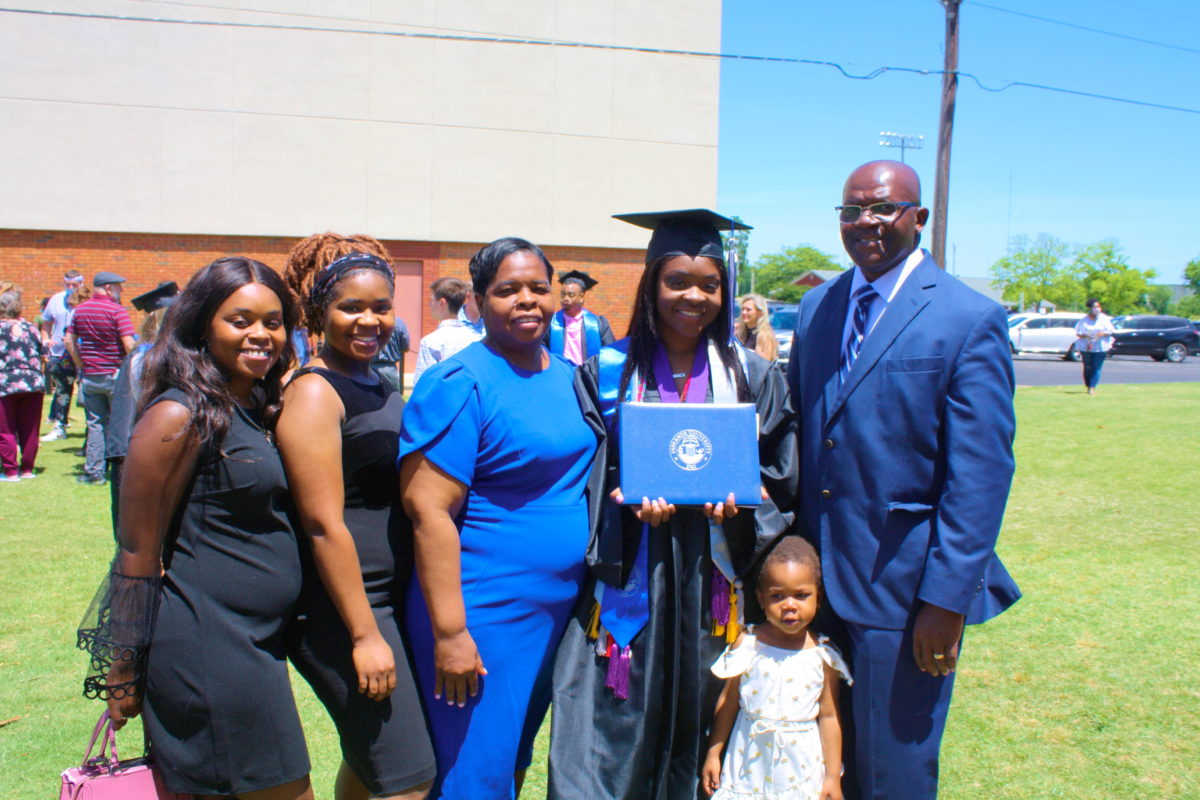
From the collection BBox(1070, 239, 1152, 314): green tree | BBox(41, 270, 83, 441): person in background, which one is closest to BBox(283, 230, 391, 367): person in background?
BBox(41, 270, 83, 441): person in background

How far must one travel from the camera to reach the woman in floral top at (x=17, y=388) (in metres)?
8.34

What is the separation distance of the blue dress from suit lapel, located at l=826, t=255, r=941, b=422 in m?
0.73

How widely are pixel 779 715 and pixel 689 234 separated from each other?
1.39 meters

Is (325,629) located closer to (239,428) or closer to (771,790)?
(239,428)

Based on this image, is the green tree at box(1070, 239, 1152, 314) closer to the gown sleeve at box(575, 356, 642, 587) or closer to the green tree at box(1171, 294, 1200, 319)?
the green tree at box(1171, 294, 1200, 319)

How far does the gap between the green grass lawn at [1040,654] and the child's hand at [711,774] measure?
3.13 feet

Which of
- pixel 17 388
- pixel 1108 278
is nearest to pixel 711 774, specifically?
pixel 17 388

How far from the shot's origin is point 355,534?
7.71ft

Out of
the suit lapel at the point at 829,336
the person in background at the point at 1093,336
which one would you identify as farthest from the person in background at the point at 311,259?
the person in background at the point at 1093,336

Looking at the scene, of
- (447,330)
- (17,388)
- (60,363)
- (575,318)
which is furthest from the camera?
(60,363)

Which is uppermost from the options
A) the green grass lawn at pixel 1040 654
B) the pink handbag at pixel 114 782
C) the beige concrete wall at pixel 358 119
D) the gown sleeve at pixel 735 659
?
the beige concrete wall at pixel 358 119

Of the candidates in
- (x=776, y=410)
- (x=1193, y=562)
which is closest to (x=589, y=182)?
(x=1193, y=562)

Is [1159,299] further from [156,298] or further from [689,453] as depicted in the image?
[689,453]

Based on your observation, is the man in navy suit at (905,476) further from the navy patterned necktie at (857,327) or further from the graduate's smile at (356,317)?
the graduate's smile at (356,317)
